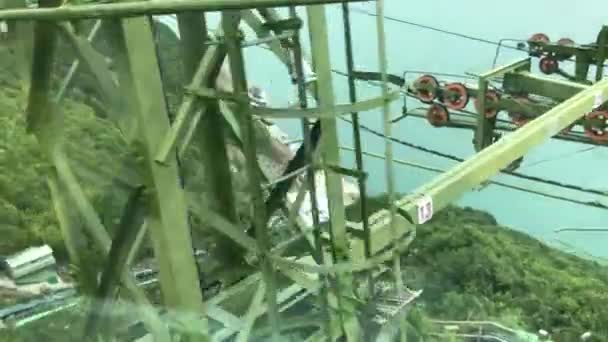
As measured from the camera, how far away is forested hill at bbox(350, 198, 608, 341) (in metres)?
7.14

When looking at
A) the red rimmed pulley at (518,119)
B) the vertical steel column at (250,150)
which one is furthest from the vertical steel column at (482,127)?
the vertical steel column at (250,150)

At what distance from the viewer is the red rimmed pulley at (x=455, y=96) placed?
809 cm

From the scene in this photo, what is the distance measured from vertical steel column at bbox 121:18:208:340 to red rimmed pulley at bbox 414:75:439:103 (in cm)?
555

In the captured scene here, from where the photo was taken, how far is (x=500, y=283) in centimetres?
771

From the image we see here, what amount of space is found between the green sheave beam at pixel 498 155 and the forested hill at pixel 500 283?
1.82 metres

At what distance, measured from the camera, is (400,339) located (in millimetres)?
3779

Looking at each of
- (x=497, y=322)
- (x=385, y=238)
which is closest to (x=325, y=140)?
(x=385, y=238)

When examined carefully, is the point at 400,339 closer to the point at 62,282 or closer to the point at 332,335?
the point at 332,335

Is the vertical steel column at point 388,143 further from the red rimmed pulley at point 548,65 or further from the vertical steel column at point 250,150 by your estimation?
the red rimmed pulley at point 548,65

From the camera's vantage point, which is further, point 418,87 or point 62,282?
point 418,87

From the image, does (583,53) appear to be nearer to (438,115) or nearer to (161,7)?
(438,115)

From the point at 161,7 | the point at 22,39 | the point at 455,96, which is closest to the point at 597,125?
the point at 455,96

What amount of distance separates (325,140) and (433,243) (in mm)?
4841

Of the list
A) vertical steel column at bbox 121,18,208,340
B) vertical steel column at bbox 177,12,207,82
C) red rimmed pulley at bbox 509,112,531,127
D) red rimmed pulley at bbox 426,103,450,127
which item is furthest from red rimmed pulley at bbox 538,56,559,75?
vertical steel column at bbox 121,18,208,340
